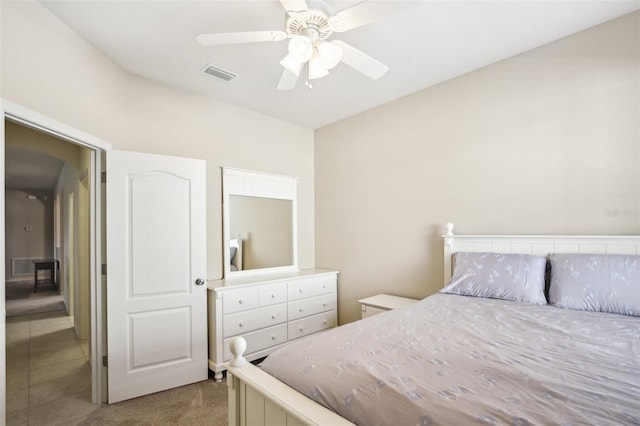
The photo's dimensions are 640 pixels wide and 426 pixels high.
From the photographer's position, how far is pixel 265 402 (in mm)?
1272

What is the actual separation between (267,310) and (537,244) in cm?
237

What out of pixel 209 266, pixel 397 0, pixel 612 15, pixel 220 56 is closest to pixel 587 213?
pixel 612 15

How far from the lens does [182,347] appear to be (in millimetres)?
2641

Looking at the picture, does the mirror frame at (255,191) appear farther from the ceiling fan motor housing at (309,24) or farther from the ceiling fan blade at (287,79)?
the ceiling fan motor housing at (309,24)

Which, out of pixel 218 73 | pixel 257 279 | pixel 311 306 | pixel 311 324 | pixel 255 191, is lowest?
pixel 311 324

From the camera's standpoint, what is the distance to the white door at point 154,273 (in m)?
2.41

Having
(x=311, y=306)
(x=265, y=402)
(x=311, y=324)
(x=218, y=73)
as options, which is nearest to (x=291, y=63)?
(x=218, y=73)

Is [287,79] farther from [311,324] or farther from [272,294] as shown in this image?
[311,324]

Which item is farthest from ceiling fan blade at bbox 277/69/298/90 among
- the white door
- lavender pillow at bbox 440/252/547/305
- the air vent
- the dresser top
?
lavender pillow at bbox 440/252/547/305

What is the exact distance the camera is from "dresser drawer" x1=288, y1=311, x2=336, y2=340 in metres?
3.34

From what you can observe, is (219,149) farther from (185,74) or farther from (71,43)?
(71,43)

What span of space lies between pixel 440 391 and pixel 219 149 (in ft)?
9.99

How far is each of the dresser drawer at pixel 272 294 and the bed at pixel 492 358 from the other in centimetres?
150

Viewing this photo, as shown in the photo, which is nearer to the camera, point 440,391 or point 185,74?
point 440,391
